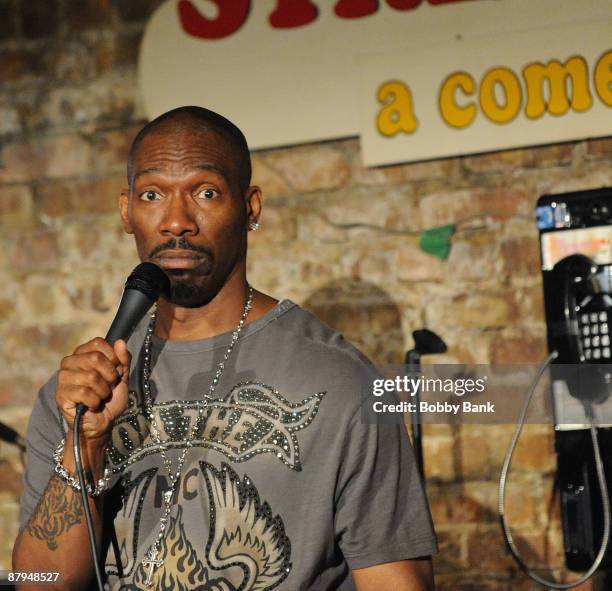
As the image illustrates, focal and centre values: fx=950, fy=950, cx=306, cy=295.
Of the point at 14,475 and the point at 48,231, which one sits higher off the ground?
the point at 48,231

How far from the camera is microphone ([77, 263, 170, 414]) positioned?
3.89 feet

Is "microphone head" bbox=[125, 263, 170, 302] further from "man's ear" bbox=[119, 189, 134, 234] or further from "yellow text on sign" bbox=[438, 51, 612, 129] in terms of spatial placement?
"yellow text on sign" bbox=[438, 51, 612, 129]

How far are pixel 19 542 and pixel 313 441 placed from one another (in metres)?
0.49

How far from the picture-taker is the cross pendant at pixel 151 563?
143 centimetres

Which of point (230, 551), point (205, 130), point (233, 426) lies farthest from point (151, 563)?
point (205, 130)

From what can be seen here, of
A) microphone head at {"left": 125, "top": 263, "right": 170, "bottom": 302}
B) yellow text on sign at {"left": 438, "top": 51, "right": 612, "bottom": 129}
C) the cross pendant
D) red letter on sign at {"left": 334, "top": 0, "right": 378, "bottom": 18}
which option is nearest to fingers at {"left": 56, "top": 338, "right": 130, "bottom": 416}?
microphone head at {"left": 125, "top": 263, "right": 170, "bottom": 302}

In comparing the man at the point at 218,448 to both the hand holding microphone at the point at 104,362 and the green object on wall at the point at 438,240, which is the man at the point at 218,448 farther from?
the green object on wall at the point at 438,240

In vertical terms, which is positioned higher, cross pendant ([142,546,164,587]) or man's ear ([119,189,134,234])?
man's ear ([119,189,134,234])

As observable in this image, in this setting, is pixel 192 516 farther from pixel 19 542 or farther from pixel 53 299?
pixel 53 299

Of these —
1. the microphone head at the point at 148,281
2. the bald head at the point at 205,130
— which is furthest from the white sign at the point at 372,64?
the microphone head at the point at 148,281

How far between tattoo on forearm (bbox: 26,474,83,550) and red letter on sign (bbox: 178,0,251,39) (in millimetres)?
1292

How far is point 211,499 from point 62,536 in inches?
9.0

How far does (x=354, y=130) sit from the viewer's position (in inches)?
87.0

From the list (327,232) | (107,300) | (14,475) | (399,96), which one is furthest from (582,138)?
(14,475)
